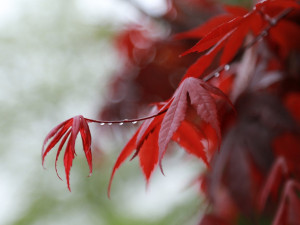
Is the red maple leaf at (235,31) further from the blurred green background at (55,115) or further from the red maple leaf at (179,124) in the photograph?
the blurred green background at (55,115)

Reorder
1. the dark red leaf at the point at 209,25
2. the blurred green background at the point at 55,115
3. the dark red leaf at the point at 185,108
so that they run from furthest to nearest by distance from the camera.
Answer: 1. the blurred green background at the point at 55,115
2. the dark red leaf at the point at 209,25
3. the dark red leaf at the point at 185,108

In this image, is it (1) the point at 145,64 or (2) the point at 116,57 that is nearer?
(1) the point at 145,64

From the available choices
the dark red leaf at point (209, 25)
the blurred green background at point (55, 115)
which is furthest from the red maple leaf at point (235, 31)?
the blurred green background at point (55, 115)

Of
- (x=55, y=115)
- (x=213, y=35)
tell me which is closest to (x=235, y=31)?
(x=213, y=35)

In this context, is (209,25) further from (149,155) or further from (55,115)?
(55,115)

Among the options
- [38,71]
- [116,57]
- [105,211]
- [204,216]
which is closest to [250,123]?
[204,216]

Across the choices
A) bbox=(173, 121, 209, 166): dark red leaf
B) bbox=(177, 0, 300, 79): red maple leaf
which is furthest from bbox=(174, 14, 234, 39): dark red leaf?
bbox=(173, 121, 209, 166): dark red leaf

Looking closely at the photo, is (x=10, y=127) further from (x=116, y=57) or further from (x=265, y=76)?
(x=265, y=76)
